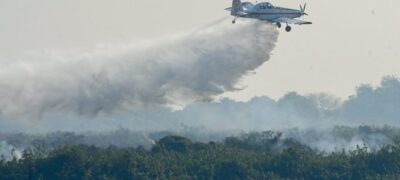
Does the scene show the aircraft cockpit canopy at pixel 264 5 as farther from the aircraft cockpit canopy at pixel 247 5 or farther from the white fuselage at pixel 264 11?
the aircraft cockpit canopy at pixel 247 5

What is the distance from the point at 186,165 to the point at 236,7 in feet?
102

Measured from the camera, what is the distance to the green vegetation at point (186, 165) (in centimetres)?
18525

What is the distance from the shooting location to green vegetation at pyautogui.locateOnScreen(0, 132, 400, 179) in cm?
18525

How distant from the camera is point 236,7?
538 ft

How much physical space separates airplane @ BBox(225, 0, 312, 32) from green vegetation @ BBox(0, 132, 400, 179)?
84.4 ft

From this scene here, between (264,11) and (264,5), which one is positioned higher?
(264,5)

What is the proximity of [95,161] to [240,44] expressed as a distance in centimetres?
2747

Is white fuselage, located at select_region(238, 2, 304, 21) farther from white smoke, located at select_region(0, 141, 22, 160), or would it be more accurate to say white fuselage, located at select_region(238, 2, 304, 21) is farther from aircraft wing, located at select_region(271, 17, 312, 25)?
white smoke, located at select_region(0, 141, 22, 160)

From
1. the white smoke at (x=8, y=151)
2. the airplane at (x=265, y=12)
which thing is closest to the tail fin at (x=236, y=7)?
the airplane at (x=265, y=12)

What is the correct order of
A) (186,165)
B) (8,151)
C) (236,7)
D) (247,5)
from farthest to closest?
(8,151), (186,165), (247,5), (236,7)

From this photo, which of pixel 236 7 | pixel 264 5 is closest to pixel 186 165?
pixel 264 5

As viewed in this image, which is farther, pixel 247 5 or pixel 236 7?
pixel 247 5

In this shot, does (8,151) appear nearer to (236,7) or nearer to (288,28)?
(236,7)

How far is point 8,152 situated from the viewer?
19888cm
